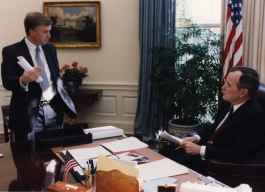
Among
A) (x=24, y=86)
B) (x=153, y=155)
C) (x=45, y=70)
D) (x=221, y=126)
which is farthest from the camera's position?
(x=45, y=70)

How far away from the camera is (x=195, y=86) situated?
13.4ft

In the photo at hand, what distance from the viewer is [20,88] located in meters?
2.62

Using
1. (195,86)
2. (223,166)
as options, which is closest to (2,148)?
(223,166)

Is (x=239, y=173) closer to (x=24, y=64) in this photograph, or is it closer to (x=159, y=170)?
(x=159, y=170)

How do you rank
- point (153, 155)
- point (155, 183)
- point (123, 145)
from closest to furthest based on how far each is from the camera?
point (155, 183) < point (153, 155) < point (123, 145)

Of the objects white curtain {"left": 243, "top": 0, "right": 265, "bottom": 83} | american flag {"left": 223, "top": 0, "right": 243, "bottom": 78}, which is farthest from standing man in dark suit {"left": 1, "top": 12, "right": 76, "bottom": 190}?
white curtain {"left": 243, "top": 0, "right": 265, "bottom": 83}

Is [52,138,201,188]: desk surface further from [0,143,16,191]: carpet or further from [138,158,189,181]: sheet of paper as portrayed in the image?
[0,143,16,191]: carpet

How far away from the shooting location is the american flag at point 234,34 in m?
3.79

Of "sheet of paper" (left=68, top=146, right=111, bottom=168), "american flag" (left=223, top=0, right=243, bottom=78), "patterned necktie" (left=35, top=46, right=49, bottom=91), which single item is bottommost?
"sheet of paper" (left=68, top=146, right=111, bottom=168)

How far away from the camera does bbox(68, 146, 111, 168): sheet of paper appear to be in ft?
6.28

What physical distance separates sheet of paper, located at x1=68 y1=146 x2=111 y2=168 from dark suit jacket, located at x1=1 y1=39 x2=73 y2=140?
68 centimetres

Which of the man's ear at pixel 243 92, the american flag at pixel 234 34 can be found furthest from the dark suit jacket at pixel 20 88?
the american flag at pixel 234 34

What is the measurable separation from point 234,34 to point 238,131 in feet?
5.98

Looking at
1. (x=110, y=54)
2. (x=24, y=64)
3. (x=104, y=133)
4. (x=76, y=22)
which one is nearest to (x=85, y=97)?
(x=110, y=54)
